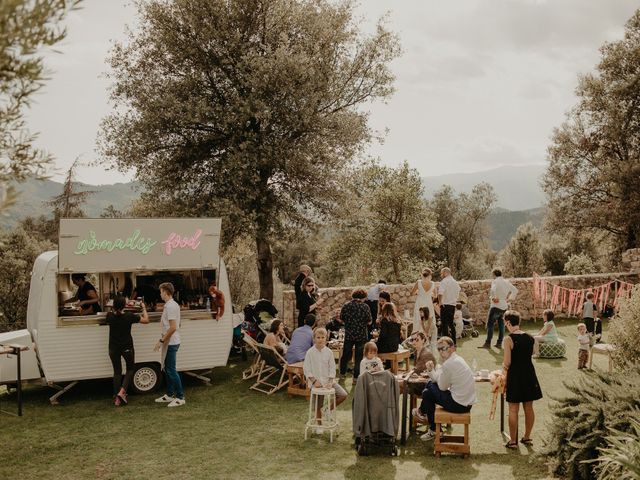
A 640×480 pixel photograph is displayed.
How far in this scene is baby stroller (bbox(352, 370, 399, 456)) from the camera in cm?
748

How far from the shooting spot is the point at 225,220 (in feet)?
49.0

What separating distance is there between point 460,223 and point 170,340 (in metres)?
33.7

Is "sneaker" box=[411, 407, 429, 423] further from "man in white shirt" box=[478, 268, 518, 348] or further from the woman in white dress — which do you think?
"man in white shirt" box=[478, 268, 518, 348]

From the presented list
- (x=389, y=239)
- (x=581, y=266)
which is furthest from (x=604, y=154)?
(x=389, y=239)

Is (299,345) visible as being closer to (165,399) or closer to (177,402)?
(177,402)

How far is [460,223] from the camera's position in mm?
41125

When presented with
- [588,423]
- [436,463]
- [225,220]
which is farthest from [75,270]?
[588,423]

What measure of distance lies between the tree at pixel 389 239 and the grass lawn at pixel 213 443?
634 inches

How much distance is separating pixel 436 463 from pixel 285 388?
4134mm

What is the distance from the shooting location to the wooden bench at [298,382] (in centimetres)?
1015

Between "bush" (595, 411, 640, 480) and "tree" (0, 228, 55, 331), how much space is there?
28249 millimetres

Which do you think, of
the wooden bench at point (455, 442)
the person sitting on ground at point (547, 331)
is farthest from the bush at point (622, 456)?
the person sitting on ground at point (547, 331)

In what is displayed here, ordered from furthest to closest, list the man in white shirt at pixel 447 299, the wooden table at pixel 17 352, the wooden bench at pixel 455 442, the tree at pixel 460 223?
the tree at pixel 460 223, the man in white shirt at pixel 447 299, the wooden table at pixel 17 352, the wooden bench at pixel 455 442

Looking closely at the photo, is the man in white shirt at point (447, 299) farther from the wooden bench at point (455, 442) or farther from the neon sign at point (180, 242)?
the wooden bench at point (455, 442)
